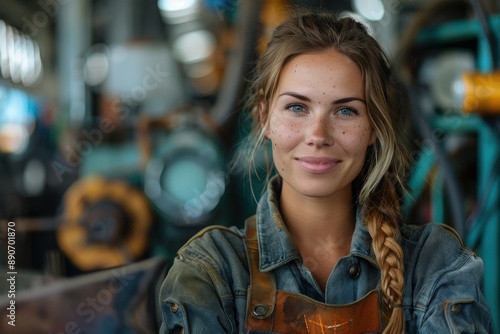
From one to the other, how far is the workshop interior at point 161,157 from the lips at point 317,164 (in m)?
0.13

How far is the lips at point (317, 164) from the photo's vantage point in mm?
795

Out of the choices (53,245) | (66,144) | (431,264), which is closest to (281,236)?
(431,264)

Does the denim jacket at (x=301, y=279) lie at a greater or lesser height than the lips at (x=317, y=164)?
lesser

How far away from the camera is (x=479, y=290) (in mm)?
846

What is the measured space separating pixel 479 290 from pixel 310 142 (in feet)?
0.98

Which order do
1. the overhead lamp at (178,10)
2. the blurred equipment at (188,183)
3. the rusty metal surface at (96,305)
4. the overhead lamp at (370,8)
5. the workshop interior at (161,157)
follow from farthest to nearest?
the overhead lamp at (178,10) < the overhead lamp at (370,8) < the blurred equipment at (188,183) < the workshop interior at (161,157) < the rusty metal surface at (96,305)

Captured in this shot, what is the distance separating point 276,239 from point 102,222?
3.87 feet

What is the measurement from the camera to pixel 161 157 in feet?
6.42

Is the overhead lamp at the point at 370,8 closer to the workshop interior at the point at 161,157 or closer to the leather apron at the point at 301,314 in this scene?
the workshop interior at the point at 161,157

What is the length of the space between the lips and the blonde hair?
0.25 ft

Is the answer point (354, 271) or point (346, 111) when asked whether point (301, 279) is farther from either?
point (346, 111)

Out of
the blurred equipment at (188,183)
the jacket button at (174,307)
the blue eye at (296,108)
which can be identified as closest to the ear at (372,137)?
the blue eye at (296,108)

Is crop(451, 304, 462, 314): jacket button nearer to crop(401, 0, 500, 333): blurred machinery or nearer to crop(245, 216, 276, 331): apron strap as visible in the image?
crop(245, 216, 276, 331): apron strap

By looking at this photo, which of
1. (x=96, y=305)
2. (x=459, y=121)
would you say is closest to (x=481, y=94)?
(x=459, y=121)
